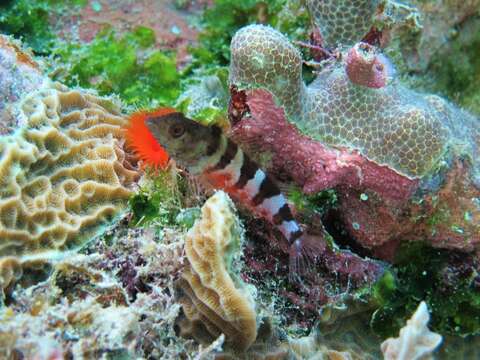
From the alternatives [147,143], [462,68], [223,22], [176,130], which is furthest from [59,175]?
[462,68]

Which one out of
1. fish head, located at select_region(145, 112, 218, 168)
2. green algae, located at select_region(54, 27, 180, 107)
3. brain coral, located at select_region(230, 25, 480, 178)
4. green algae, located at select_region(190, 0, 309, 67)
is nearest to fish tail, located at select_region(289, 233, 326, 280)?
brain coral, located at select_region(230, 25, 480, 178)

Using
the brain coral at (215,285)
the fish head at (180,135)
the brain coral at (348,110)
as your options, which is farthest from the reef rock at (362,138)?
the brain coral at (215,285)

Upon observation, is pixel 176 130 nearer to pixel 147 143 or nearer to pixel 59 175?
pixel 147 143

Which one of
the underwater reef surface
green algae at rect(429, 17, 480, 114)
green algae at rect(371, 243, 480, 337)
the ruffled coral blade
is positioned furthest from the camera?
green algae at rect(429, 17, 480, 114)

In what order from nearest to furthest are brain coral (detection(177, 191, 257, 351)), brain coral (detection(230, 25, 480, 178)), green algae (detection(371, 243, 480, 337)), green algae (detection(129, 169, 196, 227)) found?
brain coral (detection(177, 191, 257, 351)) → brain coral (detection(230, 25, 480, 178)) → green algae (detection(129, 169, 196, 227)) → green algae (detection(371, 243, 480, 337))

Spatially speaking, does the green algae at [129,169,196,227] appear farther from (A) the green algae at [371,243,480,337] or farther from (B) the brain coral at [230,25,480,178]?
(A) the green algae at [371,243,480,337]

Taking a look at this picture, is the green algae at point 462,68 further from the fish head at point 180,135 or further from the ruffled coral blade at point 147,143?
the ruffled coral blade at point 147,143
